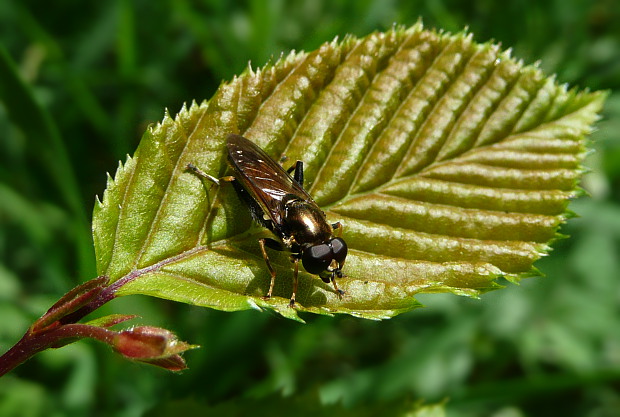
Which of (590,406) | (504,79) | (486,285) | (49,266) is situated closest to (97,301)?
(486,285)

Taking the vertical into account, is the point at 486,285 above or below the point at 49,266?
below

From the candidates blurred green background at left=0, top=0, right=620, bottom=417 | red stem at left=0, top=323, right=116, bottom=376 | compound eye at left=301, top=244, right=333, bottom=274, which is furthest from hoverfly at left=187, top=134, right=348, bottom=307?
blurred green background at left=0, top=0, right=620, bottom=417

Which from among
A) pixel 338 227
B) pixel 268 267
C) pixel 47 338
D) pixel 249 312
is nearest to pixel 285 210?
pixel 338 227

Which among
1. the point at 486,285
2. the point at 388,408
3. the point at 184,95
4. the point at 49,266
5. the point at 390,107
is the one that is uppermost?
the point at 184,95

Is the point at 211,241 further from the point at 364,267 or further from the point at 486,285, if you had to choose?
the point at 486,285

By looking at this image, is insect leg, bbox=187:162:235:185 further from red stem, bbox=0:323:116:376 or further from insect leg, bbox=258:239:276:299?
red stem, bbox=0:323:116:376
